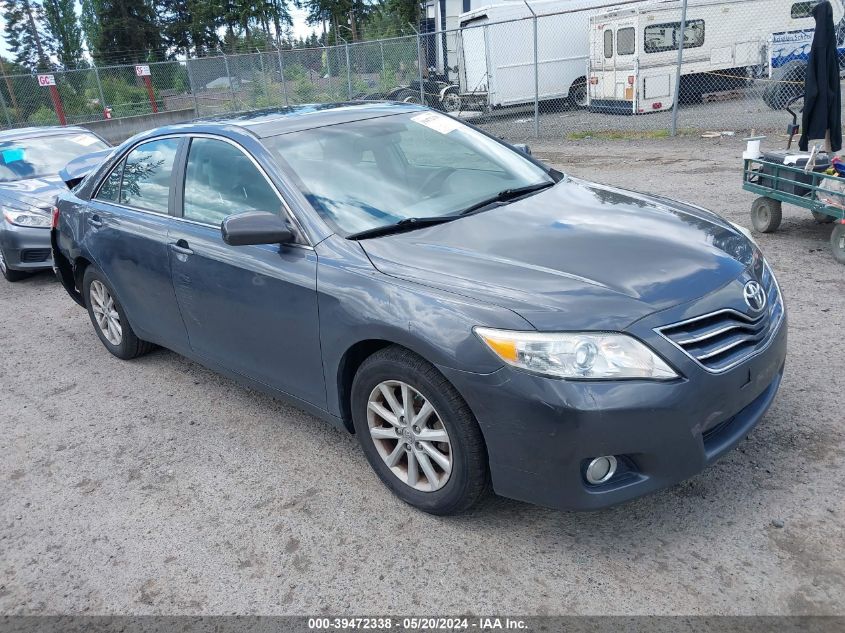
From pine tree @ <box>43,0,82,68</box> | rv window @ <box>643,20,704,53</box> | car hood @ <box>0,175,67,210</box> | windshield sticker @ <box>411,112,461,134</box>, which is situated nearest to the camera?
windshield sticker @ <box>411,112,461,134</box>

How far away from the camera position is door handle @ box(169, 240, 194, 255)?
3.96 m

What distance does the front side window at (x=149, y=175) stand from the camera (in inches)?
169

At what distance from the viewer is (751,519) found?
9.49 feet

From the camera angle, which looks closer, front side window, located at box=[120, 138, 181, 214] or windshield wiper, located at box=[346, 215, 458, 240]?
windshield wiper, located at box=[346, 215, 458, 240]

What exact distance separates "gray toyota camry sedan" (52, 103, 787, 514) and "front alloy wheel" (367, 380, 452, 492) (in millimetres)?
10

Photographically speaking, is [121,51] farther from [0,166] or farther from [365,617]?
[365,617]

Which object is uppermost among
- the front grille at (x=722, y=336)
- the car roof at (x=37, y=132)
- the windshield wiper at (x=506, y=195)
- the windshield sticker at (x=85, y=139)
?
the car roof at (x=37, y=132)

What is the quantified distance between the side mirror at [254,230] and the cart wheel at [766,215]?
5.17m

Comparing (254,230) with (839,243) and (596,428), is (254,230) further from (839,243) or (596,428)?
(839,243)

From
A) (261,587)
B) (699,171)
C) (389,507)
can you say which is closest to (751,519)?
(389,507)

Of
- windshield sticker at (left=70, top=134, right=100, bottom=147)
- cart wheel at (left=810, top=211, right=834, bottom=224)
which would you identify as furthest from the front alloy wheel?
windshield sticker at (left=70, top=134, right=100, bottom=147)

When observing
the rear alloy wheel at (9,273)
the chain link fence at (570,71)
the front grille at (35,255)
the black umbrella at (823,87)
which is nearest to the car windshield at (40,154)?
the rear alloy wheel at (9,273)

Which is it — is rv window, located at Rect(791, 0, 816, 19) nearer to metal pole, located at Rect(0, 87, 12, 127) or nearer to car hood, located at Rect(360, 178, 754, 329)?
car hood, located at Rect(360, 178, 754, 329)

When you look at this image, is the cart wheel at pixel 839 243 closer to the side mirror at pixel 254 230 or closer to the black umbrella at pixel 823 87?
the black umbrella at pixel 823 87
